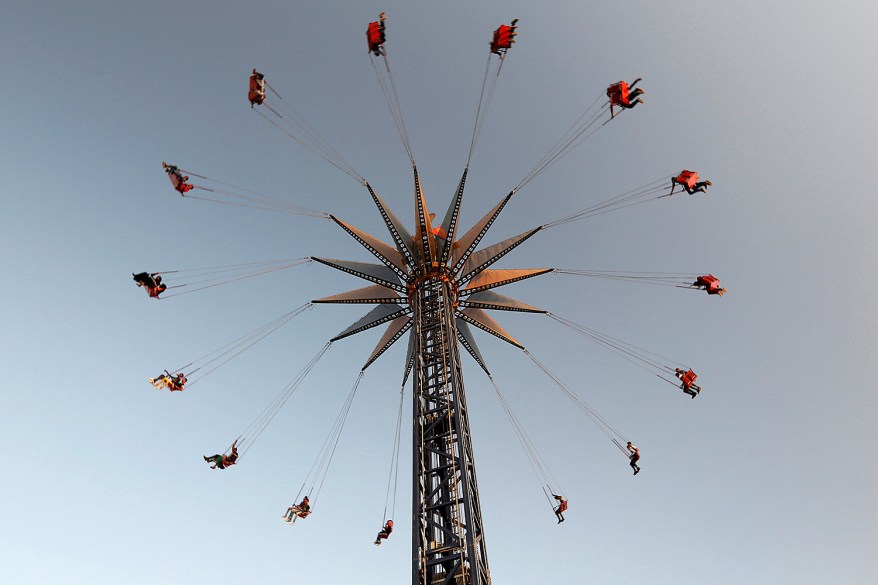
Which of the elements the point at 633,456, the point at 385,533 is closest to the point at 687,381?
the point at 633,456

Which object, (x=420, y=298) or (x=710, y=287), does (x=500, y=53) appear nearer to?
(x=420, y=298)

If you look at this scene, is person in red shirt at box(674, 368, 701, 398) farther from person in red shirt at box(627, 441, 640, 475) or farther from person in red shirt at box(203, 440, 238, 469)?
person in red shirt at box(203, 440, 238, 469)

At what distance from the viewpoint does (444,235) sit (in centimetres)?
3033

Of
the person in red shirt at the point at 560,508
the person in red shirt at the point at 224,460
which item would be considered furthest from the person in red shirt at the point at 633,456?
the person in red shirt at the point at 224,460

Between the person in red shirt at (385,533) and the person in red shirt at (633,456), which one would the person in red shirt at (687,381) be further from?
the person in red shirt at (385,533)

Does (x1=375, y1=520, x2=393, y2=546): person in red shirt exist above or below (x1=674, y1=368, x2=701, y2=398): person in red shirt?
below

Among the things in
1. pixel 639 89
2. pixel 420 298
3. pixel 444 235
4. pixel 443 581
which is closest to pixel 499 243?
pixel 444 235

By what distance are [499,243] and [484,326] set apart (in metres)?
4.16

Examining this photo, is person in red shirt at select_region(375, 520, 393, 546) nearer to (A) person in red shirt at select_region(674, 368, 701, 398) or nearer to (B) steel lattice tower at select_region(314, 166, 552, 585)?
(B) steel lattice tower at select_region(314, 166, 552, 585)

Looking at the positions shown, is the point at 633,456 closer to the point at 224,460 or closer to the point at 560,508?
the point at 560,508

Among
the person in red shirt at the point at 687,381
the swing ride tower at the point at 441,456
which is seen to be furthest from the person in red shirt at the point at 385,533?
the person in red shirt at the point at 687,381

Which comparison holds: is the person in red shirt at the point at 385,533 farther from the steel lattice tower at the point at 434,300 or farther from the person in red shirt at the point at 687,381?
the person in red shirt at the point at 687,381

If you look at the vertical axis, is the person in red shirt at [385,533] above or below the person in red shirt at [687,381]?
below

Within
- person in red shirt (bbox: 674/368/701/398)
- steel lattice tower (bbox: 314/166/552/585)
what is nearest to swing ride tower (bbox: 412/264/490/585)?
steel lattice tower (bbox: 314/166/552/585)
